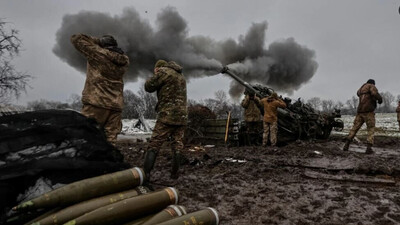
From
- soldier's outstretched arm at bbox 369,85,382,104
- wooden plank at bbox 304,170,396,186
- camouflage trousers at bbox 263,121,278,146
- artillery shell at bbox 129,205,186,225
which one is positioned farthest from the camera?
camouflage trousers at bbox 263,121,278,146

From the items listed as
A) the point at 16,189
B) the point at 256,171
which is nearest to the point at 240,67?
the point at 256,171

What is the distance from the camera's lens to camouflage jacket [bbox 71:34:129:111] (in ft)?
13.1

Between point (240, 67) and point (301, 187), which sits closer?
point (301, 187)

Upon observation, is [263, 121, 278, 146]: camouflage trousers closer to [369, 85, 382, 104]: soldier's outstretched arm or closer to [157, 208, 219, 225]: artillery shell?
[369, 85, 382, 104]: soldier's outstretched arm

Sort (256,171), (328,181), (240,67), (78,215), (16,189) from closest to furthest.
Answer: (78,215) → (16,189) → (328,181) → (256,171) → (240,67)

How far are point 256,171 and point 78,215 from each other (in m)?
3.77

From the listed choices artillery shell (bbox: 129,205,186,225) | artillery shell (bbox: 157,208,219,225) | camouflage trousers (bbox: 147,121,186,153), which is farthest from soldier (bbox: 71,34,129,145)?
artillery shell (bbox: 157,208,219,225)

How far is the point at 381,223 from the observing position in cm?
285

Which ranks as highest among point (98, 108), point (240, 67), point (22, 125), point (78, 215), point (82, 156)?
point (240, 67)

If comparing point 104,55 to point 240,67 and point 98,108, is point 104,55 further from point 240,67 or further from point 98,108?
point 240,67

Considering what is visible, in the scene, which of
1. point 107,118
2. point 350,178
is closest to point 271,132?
point 350,178

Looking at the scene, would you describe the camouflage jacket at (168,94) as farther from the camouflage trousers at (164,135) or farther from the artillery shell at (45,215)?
the artillery shell at (45,215)

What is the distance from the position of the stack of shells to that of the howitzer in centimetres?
867

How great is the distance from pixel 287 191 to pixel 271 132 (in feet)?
19.7
